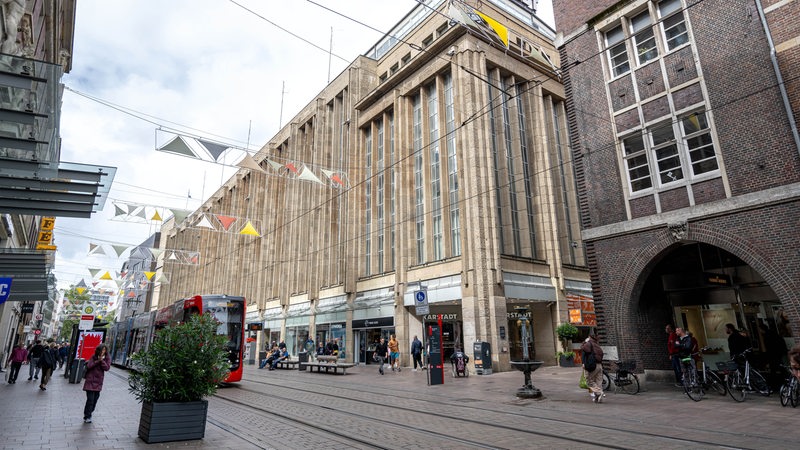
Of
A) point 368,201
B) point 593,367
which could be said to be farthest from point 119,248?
point 593,367

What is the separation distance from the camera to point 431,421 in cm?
875

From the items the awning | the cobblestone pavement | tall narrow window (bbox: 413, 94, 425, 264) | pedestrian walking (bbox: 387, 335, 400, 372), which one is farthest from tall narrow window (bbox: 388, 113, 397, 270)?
the awning

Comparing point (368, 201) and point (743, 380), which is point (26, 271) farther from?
point (743, 380)

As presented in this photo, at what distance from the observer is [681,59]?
42.7ft

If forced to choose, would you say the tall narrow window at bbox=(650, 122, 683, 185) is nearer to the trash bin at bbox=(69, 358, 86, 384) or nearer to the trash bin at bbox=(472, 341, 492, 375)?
the trash bin at bbox=(472, 341, 492, 375)

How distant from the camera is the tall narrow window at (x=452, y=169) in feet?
81.4

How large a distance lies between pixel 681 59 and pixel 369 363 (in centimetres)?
2394

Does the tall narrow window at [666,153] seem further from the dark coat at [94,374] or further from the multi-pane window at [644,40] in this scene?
the dark coat at [94,374]

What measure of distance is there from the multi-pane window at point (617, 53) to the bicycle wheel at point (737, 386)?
966 centimetres

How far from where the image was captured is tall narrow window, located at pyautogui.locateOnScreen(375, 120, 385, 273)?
99.5ft

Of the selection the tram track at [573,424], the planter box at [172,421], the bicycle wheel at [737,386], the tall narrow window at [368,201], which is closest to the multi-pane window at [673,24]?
the bicycle wheel at [737,386]

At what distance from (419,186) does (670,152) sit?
646 inches

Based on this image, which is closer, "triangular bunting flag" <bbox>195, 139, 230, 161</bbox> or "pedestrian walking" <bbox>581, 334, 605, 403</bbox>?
"pedestrian walking" <bbox>581, 334, 605, 403</bbox>

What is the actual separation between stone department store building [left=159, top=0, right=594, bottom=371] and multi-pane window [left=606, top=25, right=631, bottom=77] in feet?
15.8
